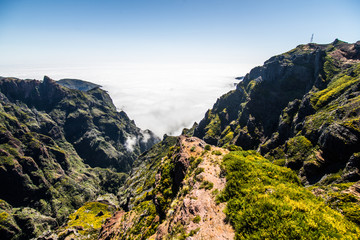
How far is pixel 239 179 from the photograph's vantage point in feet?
66.0

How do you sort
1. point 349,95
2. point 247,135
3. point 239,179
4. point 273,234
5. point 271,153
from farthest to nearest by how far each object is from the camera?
point 247,135 < point 271,153 < point 349,95 < point 239,179 < point 273,234

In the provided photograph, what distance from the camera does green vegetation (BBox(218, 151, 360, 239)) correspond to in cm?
1163

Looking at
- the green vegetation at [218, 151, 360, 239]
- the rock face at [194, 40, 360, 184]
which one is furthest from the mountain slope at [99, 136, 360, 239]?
the rock face at [194, 40, 360, 184]

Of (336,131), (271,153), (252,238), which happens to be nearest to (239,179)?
(252,238)

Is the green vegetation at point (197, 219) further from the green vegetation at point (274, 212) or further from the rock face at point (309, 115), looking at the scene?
the rock face at point (309, 115)

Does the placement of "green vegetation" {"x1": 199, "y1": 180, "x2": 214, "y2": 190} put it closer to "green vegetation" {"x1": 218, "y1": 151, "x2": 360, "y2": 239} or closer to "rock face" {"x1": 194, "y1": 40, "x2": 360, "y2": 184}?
"green vegetation" {"x1": 218, "y1": 151, "x2": 360, "y2": 239}

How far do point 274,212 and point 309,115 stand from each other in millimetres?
106680

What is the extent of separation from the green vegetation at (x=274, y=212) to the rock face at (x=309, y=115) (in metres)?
41.7

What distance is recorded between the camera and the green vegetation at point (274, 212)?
11.6 m

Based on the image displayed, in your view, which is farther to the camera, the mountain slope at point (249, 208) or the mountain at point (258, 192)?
the mountain at point (258, 192)

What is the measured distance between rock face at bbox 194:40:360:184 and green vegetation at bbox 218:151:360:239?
4172cm

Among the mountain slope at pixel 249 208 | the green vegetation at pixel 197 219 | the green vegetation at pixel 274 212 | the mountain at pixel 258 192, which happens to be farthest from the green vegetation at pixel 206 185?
the green vegetation at pixel 197 219

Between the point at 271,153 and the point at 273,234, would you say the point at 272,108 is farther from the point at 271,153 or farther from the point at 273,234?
the point at 273,234

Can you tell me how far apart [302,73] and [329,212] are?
16714 centimetres
